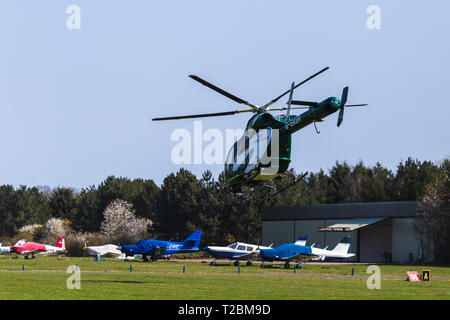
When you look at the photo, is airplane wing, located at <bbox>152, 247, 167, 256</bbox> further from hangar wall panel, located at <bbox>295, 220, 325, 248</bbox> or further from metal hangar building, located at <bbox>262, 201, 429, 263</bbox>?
hangar wall panel, located at <bbox>295, 220, 325, 248</bbox>

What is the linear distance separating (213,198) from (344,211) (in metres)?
17.9

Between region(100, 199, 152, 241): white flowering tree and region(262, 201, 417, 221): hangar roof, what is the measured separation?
19.9 m

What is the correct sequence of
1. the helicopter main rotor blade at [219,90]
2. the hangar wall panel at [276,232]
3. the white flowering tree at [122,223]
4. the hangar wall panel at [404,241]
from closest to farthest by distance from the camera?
the helicopter main rotor blade at [219,90]
the hangar wall panel at [404,241]
the hangar wall panel at [276,232]
the white flowering tree at [122,223]

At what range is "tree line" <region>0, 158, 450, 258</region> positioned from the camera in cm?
8025

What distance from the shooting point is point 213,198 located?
8088cm

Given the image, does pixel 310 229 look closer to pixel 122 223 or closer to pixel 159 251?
pixel 159 251

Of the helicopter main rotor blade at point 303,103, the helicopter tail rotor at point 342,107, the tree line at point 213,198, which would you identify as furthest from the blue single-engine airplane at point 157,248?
the helicopter tail rotor at point 342,107

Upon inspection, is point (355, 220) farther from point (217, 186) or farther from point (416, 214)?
point (217, 186)

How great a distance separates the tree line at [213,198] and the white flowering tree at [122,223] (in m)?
1.93

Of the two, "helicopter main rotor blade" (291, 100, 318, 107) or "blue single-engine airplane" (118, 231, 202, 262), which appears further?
"blue single-engine airplane" (118, 231, 202, 262)

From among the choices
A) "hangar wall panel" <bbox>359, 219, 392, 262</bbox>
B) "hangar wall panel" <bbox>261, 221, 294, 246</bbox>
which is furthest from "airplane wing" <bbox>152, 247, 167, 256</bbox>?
"hangar wall panel" <bbox>359, 219, 392, 262</bbox>

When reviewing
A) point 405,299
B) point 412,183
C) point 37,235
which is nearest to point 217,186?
point 412,183

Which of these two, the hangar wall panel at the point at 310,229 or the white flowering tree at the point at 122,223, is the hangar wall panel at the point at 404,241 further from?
the white flowering tree at the point at 122,223

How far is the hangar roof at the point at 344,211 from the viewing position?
64.7 meters
